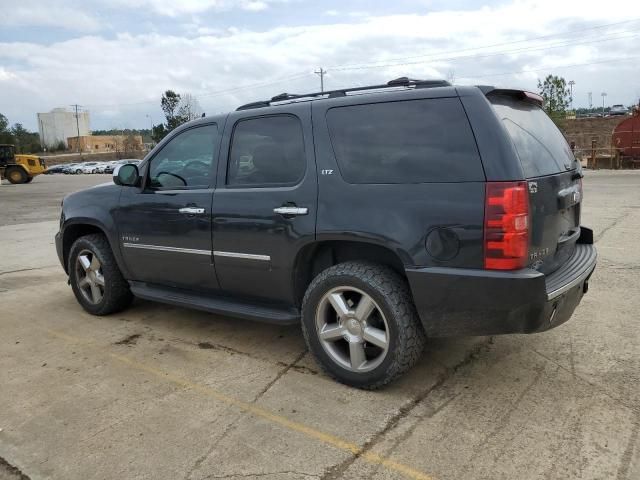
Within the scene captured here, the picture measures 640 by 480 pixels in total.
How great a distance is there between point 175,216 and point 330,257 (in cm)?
141

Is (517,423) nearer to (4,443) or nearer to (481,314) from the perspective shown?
(481,314)

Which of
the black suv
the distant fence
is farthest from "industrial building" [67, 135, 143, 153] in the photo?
the black suv

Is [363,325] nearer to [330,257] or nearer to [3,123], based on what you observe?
[330,257]

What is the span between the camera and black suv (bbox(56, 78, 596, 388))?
2.97m

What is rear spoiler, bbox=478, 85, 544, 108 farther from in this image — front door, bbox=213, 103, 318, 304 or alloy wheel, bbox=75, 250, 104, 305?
alloy wheel, bbox=75, 250, 104, 305

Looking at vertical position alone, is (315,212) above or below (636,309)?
above

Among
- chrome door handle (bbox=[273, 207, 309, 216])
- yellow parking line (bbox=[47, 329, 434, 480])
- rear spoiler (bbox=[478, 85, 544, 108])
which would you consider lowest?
yellow parking line (bbox=[47, 329, 434, 480])

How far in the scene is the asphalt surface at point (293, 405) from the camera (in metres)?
2.70

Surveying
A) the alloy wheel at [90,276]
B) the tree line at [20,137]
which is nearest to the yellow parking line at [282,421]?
the alloy wheel at [90,276]

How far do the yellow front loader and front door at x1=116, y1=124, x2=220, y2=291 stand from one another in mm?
37008

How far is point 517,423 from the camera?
2980 millimetres

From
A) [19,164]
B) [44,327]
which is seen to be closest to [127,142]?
[19,164]

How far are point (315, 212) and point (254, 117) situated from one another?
1.01 m

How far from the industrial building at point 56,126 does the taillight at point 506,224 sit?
12440 cm
